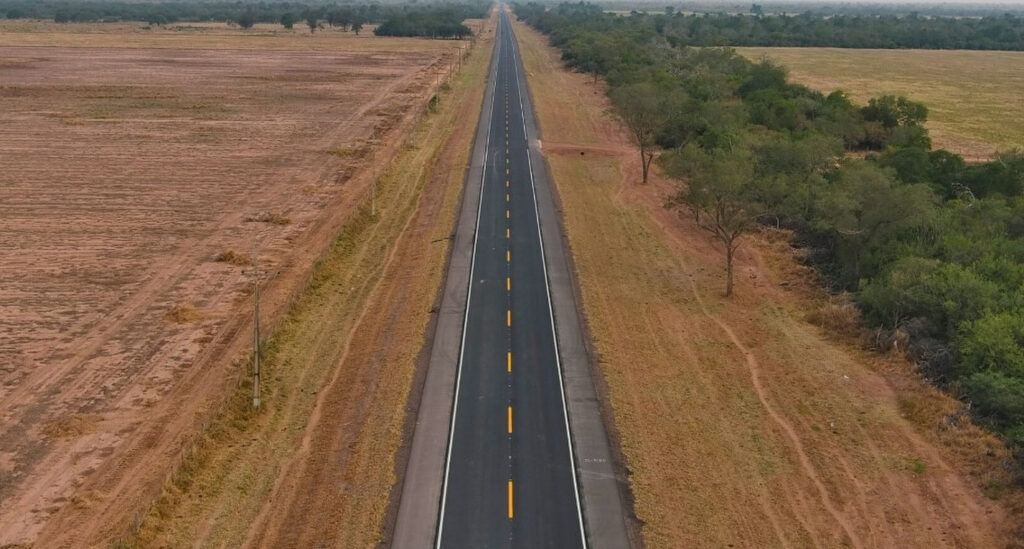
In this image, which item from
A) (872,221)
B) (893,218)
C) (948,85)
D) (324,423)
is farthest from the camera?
(948,85)

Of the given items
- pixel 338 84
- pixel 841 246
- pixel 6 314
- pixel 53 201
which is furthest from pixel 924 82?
pixel 6 314

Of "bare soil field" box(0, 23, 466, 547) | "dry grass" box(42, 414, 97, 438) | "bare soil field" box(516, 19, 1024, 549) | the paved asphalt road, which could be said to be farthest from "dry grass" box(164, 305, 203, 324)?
"bare soil field" box(516, 19, 1024, 549)

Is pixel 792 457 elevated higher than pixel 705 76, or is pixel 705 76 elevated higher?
pixel 705 76

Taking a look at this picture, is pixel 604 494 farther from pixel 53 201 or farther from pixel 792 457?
pixel 53 201

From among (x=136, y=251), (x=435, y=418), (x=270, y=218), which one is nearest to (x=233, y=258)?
(x=136, y=251)

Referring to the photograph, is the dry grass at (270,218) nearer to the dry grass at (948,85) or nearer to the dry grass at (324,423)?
the dry grass at (324,423)

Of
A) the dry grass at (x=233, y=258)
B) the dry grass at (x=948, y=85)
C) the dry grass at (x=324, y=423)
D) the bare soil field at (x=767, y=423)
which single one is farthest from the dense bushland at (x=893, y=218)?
the dry grass at (x=233, y=258)

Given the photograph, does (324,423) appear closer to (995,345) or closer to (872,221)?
(995,345)
